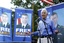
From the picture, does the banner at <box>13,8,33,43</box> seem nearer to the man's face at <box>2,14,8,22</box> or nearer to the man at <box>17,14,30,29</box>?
the man at <box>17,14,30,29</box>

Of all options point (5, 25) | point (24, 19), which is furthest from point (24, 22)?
point (5, 25)

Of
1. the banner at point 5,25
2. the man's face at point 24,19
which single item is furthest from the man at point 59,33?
the banner at point 5,25

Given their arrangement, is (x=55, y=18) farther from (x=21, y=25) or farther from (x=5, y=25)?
(x=5, y=25)

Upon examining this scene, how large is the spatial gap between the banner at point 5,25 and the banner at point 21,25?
224mm

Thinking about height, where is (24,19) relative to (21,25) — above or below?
above

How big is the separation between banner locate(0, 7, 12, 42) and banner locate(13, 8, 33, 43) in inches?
8.8

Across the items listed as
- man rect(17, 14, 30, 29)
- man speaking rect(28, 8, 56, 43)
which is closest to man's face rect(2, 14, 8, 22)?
man rect(17, 14, 30, 29)

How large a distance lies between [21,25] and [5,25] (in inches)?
21.4

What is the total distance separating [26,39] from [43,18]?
158 cm

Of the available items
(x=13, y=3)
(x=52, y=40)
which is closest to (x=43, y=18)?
(x=52, y=40)

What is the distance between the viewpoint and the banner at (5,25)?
641 centimetres

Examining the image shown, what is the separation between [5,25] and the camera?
6.50 meters

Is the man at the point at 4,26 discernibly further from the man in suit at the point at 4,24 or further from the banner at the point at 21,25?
the banner at the point at 21,25

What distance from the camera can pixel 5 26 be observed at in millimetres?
6508
